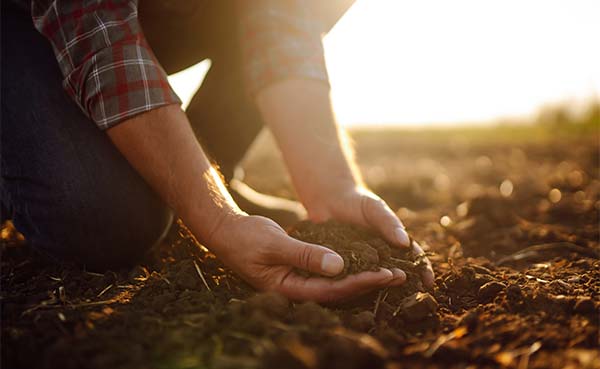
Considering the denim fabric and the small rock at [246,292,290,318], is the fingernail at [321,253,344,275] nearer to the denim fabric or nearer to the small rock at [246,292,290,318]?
the small rock at [246,292,290,318]

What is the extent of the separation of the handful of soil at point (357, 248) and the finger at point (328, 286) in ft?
0.09

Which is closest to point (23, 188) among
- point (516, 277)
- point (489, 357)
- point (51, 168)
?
point (51, 168)

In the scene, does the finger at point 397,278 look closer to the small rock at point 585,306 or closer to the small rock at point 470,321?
the small rock at point 470,321

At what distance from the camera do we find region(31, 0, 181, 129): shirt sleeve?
57.8 inches

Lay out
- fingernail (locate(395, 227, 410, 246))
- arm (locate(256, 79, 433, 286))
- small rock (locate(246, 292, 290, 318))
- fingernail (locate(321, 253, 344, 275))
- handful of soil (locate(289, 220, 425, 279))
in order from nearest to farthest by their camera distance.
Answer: small rock (locate(246, 292, 290, 318)), fingernail (locate(321, 253, 344, 275)), handful of soil (locate(289, 220, 425, 279)), fingernail (locate(395, 227, 410, 246)), arm (locate(256, 79, 433, 286))

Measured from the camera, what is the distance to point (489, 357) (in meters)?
1.09

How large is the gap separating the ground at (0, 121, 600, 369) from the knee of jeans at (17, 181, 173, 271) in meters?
0.07

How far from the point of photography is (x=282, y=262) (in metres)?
1.35

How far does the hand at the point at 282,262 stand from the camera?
1.31 meters

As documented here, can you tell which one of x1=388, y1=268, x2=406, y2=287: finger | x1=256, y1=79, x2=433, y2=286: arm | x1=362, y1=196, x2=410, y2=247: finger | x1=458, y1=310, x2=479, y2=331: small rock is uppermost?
x1=256, y1=79, x2=433, y2=286: arm

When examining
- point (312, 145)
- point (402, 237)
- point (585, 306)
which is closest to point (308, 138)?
point (312, 145)

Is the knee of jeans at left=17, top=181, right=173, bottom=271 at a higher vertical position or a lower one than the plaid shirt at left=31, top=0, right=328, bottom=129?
lower

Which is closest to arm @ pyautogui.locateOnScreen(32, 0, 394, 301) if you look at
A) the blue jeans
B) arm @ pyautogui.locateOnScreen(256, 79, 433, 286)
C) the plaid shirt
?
the plaid shirt

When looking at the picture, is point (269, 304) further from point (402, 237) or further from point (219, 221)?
point (402, 237)
